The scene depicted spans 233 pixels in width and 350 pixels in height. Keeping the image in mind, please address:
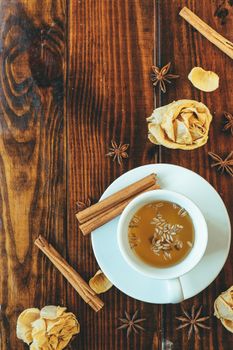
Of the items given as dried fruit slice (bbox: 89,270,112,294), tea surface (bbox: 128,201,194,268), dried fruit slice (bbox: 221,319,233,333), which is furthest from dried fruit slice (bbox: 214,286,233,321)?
dried fruit slice (bbox: 89,270,112,294)

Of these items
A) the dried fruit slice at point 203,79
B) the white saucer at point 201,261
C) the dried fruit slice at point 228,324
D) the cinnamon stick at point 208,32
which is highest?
the cinnamon stick at point 208,32

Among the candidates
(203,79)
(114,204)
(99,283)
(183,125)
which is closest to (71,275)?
(99,283)

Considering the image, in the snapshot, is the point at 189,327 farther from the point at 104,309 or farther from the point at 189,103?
the point at 189,103

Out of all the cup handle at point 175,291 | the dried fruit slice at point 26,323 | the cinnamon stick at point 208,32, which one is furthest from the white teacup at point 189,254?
the cinnamon stick at point 208,32

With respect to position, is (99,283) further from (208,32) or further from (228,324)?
(208,32)

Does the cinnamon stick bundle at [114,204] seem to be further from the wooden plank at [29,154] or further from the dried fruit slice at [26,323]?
the dried fruit slice at [26,323]

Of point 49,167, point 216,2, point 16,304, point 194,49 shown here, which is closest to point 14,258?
point 16,304

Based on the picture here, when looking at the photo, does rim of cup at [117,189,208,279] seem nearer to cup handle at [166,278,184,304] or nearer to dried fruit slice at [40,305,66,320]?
cup handle at [166,278,184,304]

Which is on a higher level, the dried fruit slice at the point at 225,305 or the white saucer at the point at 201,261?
the white saucer at the point at 201,261
